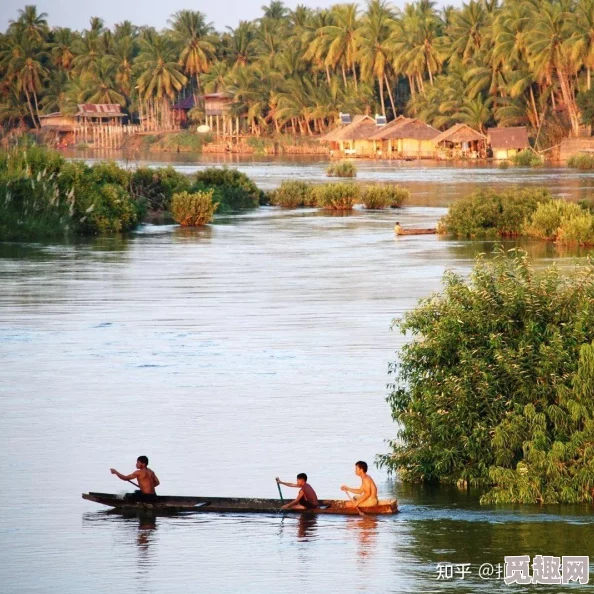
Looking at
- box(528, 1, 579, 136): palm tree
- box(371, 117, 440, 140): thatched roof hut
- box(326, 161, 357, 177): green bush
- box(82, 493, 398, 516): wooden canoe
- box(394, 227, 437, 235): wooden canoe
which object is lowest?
box(82, 493, 398, 516): wooden canoe

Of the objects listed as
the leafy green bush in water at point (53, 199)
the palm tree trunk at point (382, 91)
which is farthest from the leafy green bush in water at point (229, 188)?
the palm tree trunk at point (382, 91)

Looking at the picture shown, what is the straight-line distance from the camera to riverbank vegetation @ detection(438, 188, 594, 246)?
50.5 meters

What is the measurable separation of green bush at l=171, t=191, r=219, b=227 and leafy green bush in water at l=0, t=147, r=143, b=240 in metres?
2.88

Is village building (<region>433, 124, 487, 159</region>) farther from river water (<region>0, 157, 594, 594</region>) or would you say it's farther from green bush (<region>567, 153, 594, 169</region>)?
river water (<region>0, 157, 594, 594</region>)

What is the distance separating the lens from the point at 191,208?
58.2 metres

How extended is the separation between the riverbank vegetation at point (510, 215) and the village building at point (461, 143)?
2703 inches

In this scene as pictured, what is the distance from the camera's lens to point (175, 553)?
16109mm

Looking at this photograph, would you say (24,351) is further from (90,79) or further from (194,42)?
(90,79)

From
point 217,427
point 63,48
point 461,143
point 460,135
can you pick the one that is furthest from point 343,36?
point 217,427

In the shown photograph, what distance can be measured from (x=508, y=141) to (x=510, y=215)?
7015 cm

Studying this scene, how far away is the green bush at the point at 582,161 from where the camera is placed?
10772 cm

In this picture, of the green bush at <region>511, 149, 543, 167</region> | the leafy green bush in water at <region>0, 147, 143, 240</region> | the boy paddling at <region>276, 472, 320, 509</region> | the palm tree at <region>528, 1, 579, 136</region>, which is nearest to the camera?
the boy paddling at <region>276, 472, 320, 509</region>

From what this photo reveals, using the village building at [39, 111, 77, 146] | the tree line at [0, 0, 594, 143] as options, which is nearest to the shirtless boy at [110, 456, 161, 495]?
the tree line at [0, 0, 594, 143]

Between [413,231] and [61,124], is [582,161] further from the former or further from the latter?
[61,124]
